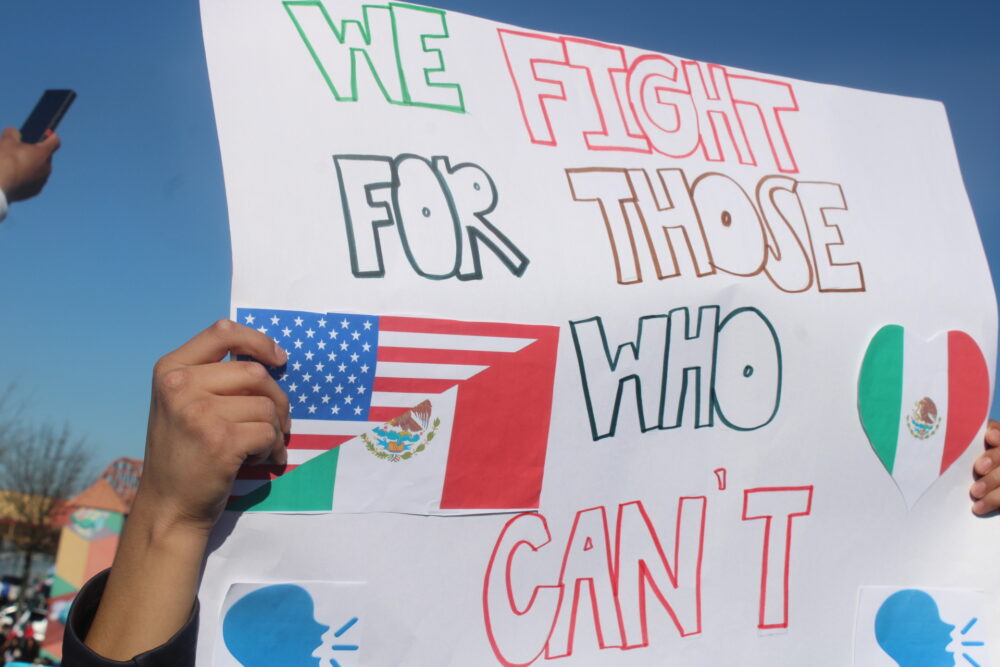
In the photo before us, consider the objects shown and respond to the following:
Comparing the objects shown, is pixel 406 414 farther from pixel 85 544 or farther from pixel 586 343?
pixel 85 544

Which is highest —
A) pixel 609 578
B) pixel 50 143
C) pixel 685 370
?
pixel 50 143

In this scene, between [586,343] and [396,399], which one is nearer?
[396,399]

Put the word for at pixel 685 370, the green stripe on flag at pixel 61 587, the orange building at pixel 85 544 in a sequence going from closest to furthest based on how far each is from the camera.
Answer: the word for at pixel 685 370
the green stripe on flag at pixel 61 587
the orange building at pixel 85 544

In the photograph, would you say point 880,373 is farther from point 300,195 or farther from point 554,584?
point 300,195

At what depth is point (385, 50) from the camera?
1.46 metres

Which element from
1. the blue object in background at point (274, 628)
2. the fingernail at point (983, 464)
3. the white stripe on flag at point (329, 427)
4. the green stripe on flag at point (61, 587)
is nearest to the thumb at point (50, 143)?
the white stripe on flag at point (329, 427)

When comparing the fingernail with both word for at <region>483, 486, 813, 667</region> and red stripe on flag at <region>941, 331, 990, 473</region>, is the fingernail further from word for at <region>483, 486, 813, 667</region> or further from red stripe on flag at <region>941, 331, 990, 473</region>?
word for at <region>483, 486, 813, 667</region>

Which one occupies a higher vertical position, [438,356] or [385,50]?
[385,50]

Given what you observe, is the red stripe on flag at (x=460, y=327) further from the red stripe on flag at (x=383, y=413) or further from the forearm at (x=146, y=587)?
the forearm at (x=146, y=587)

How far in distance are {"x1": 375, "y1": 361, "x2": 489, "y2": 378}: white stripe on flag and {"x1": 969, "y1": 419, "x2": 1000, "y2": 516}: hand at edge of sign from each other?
1188mm

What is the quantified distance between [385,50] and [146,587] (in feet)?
3.26

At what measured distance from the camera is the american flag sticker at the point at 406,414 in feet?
4.11

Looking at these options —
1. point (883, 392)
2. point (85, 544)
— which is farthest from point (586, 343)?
point (85, 544)

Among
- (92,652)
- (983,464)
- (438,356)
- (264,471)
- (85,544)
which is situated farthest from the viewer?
(85,544)
